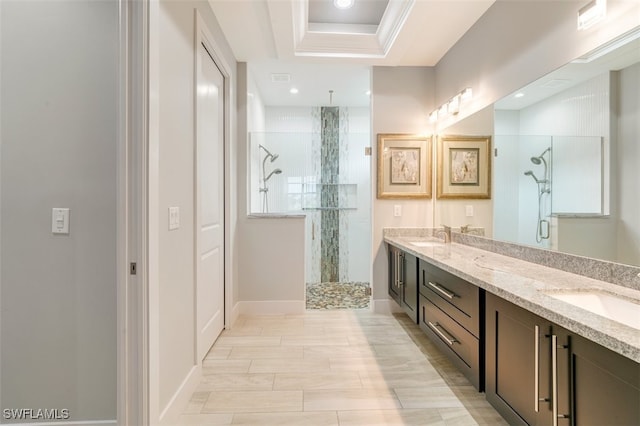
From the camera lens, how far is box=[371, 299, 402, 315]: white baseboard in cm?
336

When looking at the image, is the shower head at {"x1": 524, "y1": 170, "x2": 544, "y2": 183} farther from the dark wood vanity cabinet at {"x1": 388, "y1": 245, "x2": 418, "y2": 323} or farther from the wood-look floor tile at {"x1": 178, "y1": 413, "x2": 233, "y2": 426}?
the wood-look floor tile at {"x1": 178, "y1": 413, "x2": 233, "y2": 426}

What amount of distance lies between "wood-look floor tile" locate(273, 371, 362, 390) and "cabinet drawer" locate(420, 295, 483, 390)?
2.01 ft

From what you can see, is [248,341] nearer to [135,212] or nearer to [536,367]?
[135,212]

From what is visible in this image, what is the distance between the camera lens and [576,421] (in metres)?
1.04

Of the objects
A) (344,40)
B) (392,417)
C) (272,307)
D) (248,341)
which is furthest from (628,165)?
(272,307)

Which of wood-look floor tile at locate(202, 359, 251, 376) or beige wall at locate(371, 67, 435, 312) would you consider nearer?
wood-look floor tile at locate(202, 359, 251, 376)

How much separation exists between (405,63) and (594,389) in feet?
10.2

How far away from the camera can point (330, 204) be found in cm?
418

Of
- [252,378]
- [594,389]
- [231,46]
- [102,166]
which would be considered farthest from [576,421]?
[231,46]

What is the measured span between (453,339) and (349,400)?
0.73 m

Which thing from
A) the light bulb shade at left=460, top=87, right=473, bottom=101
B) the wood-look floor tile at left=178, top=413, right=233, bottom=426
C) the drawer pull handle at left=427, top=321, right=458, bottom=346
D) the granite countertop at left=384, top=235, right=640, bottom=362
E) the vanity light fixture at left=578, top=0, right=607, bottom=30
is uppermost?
the light bulb shade at left=460, top=87, right=473, bottom=101

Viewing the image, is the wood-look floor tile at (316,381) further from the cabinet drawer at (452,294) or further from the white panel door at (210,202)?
the cabinet drawer at (452,294)

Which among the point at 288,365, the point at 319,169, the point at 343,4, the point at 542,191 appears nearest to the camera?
the point at 542,191

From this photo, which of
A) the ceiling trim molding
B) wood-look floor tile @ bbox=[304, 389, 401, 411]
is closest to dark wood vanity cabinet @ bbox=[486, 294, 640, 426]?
wood-look floor tile @ bbox=[304, 389, 401, 411]
